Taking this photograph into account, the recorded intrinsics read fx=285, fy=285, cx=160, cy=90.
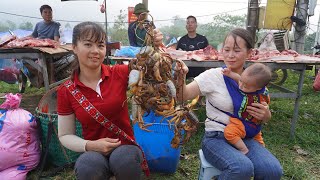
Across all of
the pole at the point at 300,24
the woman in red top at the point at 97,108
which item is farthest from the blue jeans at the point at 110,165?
the pole at the point at 300,24

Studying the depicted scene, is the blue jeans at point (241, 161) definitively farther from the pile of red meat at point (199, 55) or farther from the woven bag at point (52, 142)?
the pile of red meat at point (199, 55)

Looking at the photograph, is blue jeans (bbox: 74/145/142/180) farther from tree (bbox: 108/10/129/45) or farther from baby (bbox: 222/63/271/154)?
tree (bbox: 108/10/129/45)

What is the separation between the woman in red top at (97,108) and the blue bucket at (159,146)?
75 centimetres

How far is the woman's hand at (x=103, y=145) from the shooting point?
182cm

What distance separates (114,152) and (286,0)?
7333 mm

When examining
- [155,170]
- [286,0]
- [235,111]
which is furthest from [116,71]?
[286,0]

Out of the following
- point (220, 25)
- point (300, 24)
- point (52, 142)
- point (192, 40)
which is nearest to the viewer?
point (52, 142)

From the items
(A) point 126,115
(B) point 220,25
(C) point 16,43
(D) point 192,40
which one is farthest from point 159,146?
(B) point 220,25

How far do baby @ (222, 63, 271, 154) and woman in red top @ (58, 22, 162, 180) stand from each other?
2.19ft

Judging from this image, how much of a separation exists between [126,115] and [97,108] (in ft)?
0.93

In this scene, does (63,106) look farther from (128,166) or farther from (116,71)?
(128,166)

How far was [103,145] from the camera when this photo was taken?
5.97ft

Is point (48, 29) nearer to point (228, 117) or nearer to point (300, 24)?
point (228, 117)

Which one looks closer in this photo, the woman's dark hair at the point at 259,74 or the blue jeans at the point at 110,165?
the blue jeans at the point at 110,165
